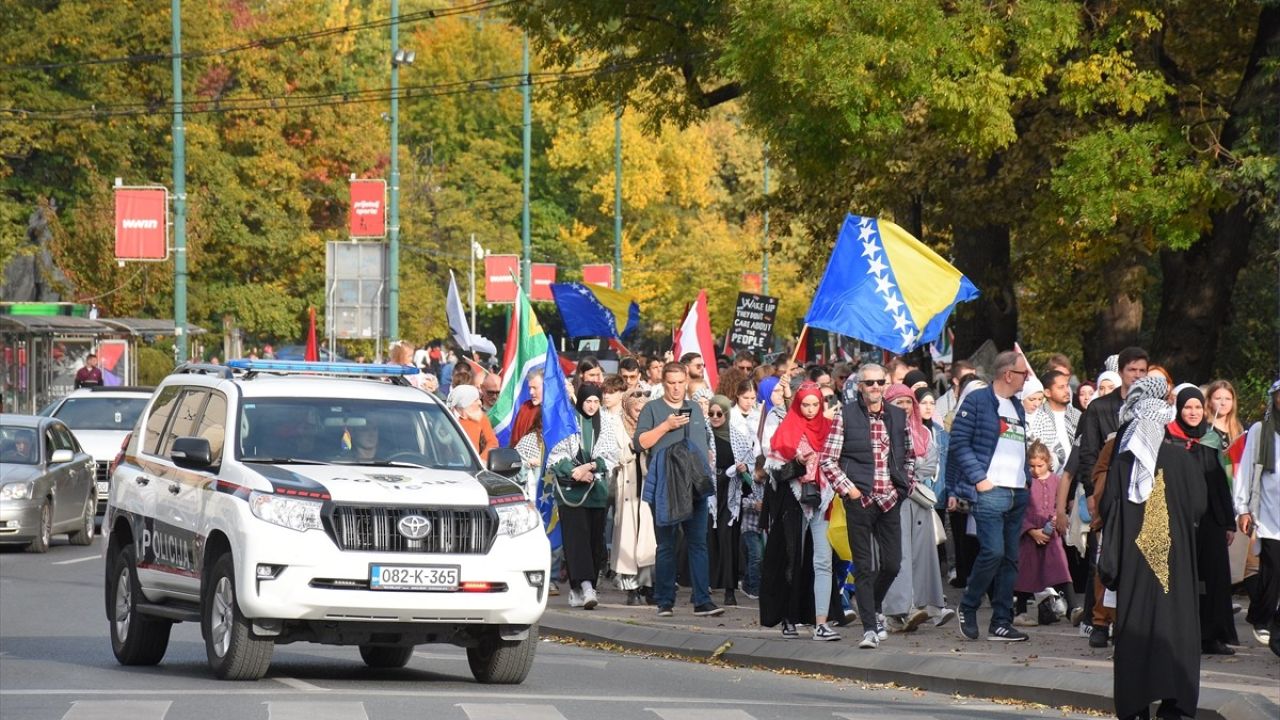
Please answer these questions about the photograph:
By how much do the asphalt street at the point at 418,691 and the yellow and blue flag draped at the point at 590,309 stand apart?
56.0ft

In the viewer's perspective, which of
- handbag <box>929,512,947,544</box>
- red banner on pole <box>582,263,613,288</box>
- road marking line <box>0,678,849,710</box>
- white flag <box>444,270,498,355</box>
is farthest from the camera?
red banner on pole <box>582,263,613,288</box>

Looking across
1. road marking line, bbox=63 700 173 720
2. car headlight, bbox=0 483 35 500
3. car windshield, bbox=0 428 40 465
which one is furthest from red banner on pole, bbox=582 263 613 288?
road marking line, bbox=63 700 173 720

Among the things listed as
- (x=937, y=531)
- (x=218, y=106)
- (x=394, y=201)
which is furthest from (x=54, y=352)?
(x=937, y=531)

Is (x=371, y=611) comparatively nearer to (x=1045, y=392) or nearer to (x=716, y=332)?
(x=1045, y=392)

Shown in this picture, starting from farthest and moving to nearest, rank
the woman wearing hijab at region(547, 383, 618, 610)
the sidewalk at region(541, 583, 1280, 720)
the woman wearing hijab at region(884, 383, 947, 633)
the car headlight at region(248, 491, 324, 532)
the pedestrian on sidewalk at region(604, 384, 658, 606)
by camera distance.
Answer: the pedestrian on sidewalk at region(604, 384, 658, 606) → the woman wearing hijab at region(547, 383, 618, 610) → the woman wearing hijab at region(884, 383, 947, 633) → the sidewalk at region(541, 583, 1280, 720) → the car headlight at region(248, 491, 324, 532)

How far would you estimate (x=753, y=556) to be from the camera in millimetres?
19156

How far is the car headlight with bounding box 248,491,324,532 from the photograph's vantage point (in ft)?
42.9

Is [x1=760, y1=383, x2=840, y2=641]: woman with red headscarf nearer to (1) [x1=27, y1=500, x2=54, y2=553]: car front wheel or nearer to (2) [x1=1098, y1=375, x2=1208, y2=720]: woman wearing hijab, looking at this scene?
(2) [x1=1098, y1=375, x2=1208, y2=720]: woman wearing hijab

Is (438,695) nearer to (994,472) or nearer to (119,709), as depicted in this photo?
(119,709)

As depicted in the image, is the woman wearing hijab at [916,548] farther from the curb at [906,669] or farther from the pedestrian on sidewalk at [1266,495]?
the pedestrian on sidewalk at [1266,495]

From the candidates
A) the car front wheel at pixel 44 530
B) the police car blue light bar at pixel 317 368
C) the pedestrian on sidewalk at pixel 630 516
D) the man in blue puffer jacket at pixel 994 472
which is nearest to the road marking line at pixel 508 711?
the police car blue light bar at pixel 317 368

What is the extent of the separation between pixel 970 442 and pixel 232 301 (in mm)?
54424

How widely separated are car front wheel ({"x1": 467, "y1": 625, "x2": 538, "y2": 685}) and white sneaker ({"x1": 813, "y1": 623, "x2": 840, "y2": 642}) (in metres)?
2.57

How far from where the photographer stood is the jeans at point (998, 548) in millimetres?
16016
